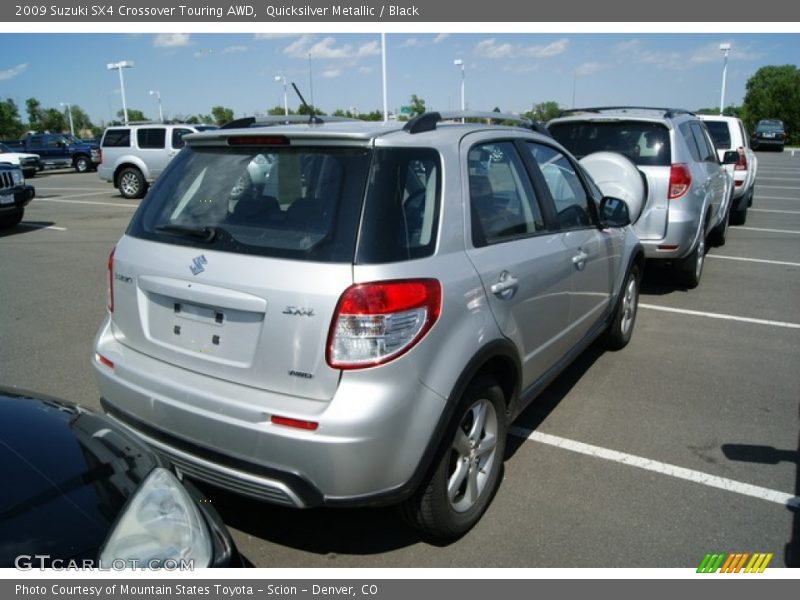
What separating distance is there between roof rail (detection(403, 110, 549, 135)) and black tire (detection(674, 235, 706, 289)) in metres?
3.66

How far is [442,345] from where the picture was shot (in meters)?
2.55

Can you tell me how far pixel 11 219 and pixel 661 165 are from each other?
36.7 ft

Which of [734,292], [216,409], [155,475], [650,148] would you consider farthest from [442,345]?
[734,292]

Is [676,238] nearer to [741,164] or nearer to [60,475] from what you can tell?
[60,475]

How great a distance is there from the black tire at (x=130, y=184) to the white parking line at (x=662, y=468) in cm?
1575

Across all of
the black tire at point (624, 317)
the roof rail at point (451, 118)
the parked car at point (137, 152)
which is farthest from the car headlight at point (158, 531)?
the parked car at point (137, 152)

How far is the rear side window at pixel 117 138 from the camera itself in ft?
56.6

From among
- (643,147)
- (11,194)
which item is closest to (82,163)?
(11,194)

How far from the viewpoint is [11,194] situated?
11398 mm

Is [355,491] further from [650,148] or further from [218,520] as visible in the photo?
[650,148]

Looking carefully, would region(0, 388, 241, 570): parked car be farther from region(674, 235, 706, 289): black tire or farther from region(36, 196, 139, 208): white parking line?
region(36, 196, 139, 208): white parking line

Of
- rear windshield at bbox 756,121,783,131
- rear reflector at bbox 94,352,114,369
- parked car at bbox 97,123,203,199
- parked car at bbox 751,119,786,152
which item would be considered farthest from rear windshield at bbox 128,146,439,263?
rear windshield at bbox 756,121,783,131

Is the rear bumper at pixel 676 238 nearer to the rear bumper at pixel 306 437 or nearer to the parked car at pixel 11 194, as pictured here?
the rear bumper at pixel 306 437

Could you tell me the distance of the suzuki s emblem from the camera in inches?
104
